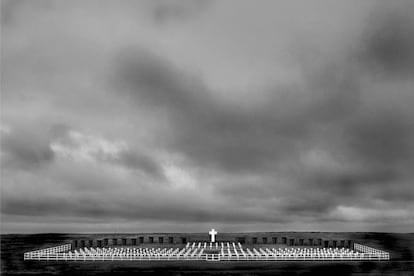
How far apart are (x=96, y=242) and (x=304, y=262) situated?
57296 millimetres

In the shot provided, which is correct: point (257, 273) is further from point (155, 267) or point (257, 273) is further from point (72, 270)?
point (72, 270)

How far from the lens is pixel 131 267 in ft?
176

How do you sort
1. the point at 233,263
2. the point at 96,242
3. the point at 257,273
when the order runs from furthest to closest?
the point at 96,242 → the point at 233,263 → the point at 257,273

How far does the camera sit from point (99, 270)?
53.2 metres

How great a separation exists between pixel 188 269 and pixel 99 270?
8808mm

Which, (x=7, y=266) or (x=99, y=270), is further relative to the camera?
(x=7, y=266)

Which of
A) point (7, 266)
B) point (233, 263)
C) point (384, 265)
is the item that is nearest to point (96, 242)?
point (7, 266)

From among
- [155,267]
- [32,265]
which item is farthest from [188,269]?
[32,265]

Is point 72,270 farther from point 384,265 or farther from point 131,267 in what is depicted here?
point 384,265

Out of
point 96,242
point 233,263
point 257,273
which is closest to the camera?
point 257,273

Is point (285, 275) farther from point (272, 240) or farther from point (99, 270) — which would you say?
point (272, 240)

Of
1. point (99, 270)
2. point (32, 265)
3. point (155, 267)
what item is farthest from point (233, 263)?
point (32, 265)

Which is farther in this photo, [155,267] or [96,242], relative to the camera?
[96,242]

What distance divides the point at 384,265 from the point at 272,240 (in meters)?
54.1
